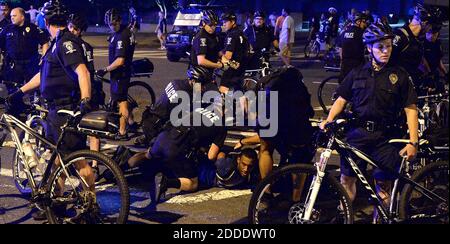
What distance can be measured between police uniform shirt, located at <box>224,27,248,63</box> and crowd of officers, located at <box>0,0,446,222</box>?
0.7 inches

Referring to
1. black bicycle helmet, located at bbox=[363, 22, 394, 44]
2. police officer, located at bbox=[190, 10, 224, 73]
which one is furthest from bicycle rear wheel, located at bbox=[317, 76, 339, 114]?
black bicycle helmet, located at bbox=[363, 22, 394, 44]

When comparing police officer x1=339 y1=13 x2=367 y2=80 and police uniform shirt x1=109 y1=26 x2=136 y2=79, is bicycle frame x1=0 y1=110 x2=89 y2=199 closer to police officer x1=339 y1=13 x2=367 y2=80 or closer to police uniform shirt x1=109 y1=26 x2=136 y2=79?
police uniform shirt x1=109 y1=26 x2=136 y2=79

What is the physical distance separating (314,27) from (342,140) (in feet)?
66.4

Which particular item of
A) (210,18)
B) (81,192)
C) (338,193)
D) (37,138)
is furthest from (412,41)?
(37,138)

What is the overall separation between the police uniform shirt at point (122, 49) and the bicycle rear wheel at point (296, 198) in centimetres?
477

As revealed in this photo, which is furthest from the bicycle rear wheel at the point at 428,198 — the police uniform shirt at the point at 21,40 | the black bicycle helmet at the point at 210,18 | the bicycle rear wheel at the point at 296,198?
the police uniform shirt at the point at 21,40

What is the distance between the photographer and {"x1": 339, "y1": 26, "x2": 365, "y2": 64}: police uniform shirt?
35.3 feet

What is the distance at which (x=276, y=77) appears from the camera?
6.34 metres

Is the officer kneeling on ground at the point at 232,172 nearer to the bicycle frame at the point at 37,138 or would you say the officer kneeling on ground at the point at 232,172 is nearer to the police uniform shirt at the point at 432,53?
the bicycle frame at the point at 37,138

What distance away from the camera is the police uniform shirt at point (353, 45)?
423 inches

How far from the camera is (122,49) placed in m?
9.26

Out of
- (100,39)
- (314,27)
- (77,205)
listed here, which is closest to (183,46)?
(314,27)

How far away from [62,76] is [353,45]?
6.17 metres

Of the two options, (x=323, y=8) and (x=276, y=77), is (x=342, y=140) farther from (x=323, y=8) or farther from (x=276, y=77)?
(x=323, y=8)
